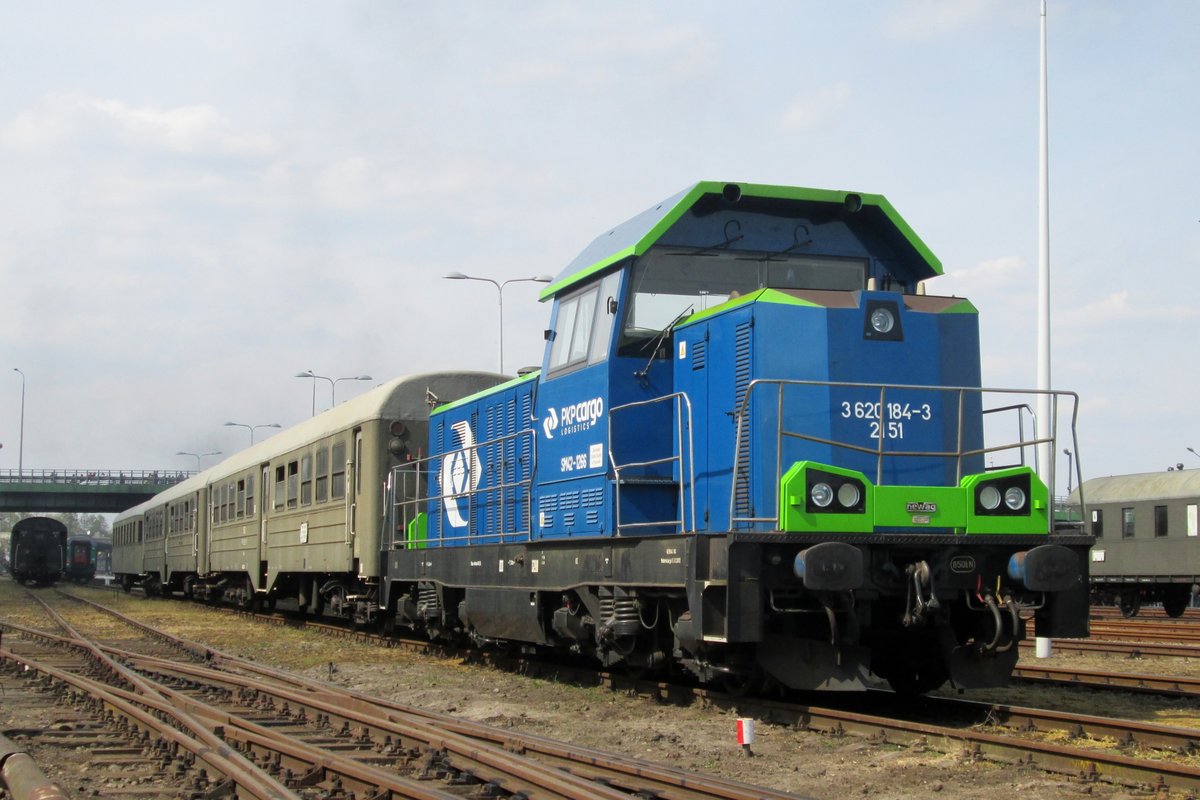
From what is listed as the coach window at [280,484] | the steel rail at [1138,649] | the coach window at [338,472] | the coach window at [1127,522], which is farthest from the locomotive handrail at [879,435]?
the coach window at [1127,522]

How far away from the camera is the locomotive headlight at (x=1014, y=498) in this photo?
8.20 meters

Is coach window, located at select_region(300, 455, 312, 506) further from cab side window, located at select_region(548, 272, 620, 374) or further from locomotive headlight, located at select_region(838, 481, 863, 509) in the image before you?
locomotive headlight, located at select_region(838, 481, 863, 509)

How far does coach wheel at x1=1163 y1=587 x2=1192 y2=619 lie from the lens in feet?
88.3

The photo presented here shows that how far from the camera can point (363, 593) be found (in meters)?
16.3

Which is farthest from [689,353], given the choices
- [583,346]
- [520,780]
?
[520,780]

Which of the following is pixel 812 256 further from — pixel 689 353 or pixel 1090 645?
pixel 1090 645

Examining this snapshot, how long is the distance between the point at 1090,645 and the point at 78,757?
12.3m

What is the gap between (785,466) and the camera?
26.9 ft

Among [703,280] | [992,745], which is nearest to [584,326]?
[703,280]

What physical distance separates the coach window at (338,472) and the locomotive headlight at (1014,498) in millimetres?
9977

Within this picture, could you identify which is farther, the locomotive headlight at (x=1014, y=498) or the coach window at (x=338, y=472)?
the coach window at (x=338, y=472)

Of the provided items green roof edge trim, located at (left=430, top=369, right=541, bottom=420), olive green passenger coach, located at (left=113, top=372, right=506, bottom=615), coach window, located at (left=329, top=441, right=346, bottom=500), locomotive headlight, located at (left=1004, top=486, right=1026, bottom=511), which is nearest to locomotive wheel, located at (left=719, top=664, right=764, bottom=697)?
locomotive headlight, located at (left=1004, top=486, right=1026, bottom=511)

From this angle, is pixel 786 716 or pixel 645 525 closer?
pixel 786 716

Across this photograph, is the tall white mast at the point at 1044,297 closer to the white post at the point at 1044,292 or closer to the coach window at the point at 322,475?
the white post at the point at 1044,292
